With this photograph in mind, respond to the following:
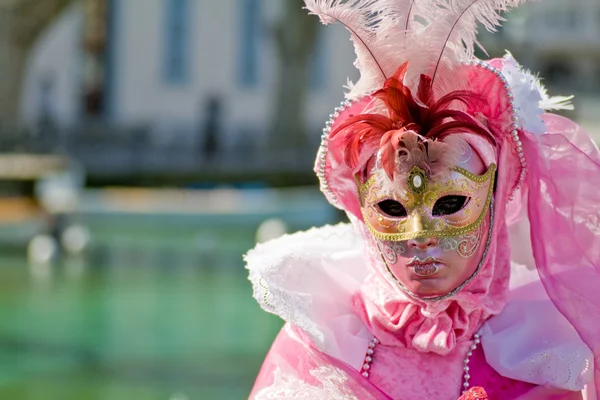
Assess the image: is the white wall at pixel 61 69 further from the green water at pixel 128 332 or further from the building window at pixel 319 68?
the green water at pixel 128 332

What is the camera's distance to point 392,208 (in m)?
2.01

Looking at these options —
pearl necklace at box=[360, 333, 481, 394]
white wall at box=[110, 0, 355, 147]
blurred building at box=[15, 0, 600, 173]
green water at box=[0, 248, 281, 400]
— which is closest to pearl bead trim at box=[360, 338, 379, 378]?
pearl necklace at box=[360, 333, 481, 394]

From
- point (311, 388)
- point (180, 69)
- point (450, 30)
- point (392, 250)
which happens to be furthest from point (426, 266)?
point (180, 69)

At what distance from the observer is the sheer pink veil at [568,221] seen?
6.50 ft

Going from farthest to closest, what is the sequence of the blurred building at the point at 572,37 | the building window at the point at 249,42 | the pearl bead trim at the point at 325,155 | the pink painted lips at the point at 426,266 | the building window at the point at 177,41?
the blurred building at the point at 572,37, the building window at the point at 249,42, the building window at the point at 177,41, the pearl bead trim at the point at 325,155, the pink painted lips at the point at 426,266

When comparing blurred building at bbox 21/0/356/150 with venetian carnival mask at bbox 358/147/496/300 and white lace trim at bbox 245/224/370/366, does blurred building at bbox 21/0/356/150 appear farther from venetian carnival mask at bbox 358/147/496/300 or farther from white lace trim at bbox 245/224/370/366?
venetian carnival mask at bbox 358/147/496/300

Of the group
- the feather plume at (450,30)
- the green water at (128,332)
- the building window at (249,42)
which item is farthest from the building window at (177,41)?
the feather plume at (450,30)

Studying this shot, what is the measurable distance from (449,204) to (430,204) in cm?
5

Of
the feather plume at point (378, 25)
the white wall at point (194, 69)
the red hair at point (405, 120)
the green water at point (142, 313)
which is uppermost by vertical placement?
the feather plume at point (378, 25)

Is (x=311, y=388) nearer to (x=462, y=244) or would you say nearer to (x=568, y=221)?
(x=462, y=244)

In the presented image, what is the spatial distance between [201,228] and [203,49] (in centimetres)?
1371

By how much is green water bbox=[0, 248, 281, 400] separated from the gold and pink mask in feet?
10.8

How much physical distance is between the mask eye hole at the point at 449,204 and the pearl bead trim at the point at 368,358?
11.9 inches

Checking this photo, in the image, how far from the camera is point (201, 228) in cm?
1122
